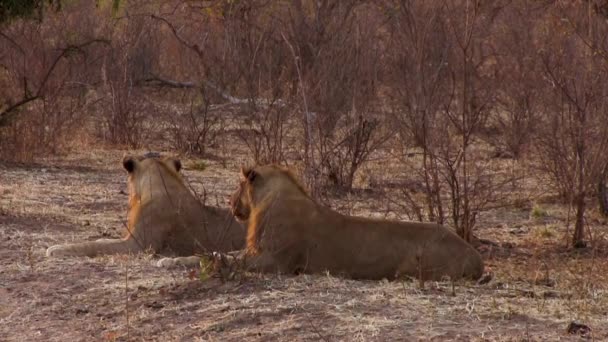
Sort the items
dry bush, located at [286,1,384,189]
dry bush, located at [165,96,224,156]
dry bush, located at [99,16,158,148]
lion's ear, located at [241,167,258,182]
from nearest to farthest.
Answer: lion's ear, located at [241,167,258,182] < dry bush, located at [286,1,384,189] < dry bush, located at [165,96,224,156] < dry bush, located at [99,16,158,148]

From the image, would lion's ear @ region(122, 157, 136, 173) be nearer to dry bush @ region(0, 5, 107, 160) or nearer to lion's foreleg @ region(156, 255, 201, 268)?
lion's foreleg @ region(156, 255, 201, 268)

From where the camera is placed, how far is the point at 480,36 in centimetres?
1789

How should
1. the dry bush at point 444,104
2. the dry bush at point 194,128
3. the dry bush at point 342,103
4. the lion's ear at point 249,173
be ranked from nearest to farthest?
the lion's ear at point 249,173, the dry bush at point 444,104, the dry bush at point 342,103, the dry bush at point 194,128

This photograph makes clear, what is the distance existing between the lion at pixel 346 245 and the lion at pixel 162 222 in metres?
0.80

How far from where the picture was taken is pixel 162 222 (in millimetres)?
8734

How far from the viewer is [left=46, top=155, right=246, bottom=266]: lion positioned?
8.52m

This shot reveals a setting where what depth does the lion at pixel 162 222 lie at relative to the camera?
8516mm

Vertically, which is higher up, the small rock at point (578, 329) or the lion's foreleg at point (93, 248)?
the lion's foreleg at point (93, 248)

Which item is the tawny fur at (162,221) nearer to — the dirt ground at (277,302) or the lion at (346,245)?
the dirt ground at (277,302)

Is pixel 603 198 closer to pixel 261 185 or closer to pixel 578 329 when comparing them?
pixel 261 185

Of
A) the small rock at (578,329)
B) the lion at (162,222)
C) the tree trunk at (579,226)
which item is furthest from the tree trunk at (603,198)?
the small rock at (578,329)

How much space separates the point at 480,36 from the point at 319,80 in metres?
5.89

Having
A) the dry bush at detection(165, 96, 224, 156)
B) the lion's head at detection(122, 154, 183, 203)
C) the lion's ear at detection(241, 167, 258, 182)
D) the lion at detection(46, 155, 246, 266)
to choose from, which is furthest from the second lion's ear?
the dry bush at detection(165, 96, 224, 156)

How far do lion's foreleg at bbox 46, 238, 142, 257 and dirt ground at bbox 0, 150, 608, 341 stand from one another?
144 millimetres
